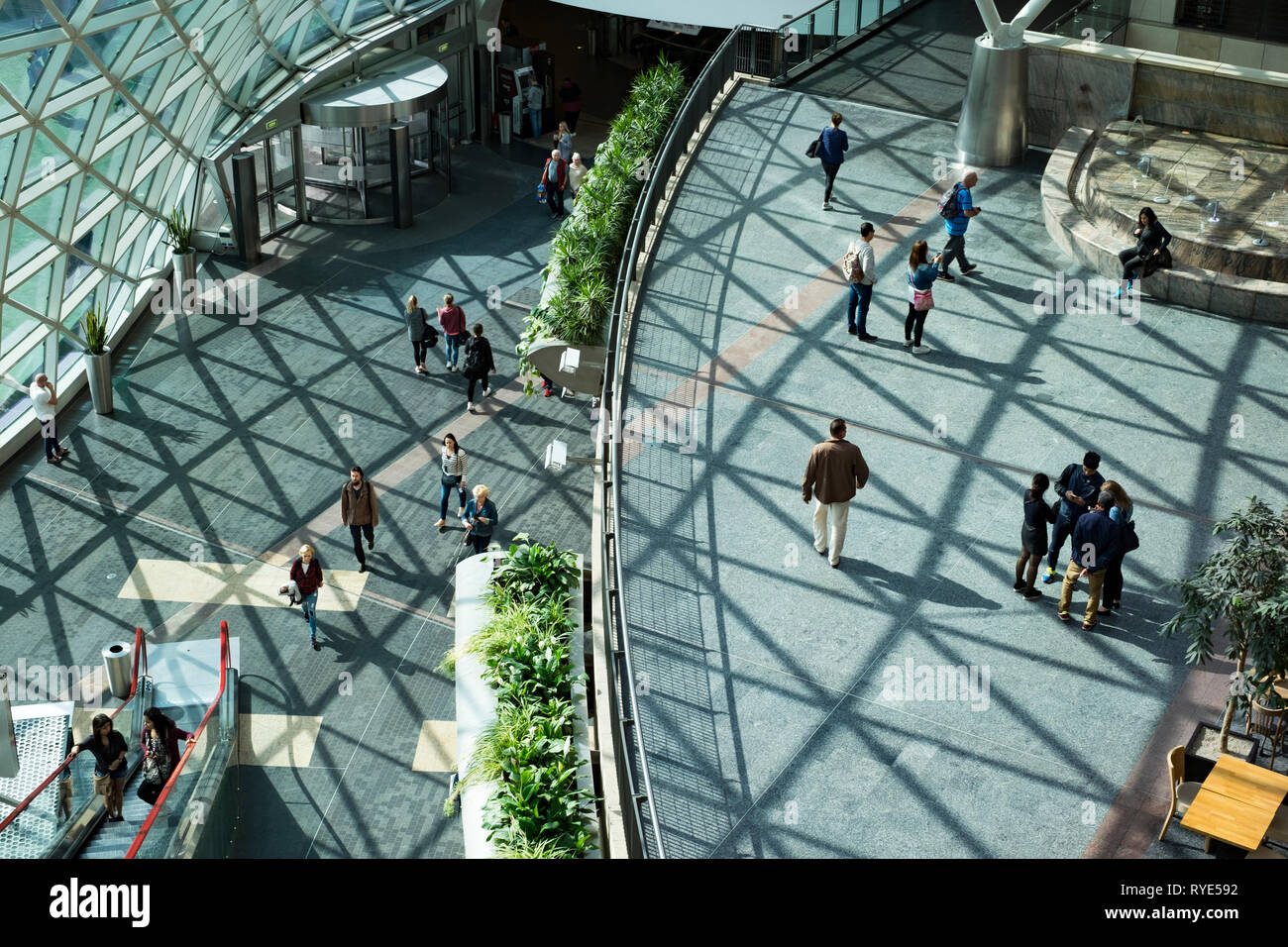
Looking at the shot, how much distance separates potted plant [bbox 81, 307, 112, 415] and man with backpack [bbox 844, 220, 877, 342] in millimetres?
12990

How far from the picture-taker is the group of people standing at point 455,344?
2334 centimetres

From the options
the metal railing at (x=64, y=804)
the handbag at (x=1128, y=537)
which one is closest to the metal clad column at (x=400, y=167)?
the metal railing at (x=64, y=804)

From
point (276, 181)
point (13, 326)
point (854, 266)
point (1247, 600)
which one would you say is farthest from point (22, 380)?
point (1247, 600)

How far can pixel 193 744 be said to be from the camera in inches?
608

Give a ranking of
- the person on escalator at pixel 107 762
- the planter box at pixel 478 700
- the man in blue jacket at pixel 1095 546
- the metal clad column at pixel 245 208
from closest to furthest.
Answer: the planter box at pixel 478 700, the man in blue jacket at pixel 1095 546, the person on escalator at pixel 107 762, the metal clad column at pixel 245 208

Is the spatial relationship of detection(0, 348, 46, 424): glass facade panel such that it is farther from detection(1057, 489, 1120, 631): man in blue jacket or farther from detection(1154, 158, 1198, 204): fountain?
detection(1154, 158, 1198, 204): fountain

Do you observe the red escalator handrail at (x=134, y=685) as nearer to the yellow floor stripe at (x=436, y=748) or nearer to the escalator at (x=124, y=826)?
the escalator at (x=124, y=826)

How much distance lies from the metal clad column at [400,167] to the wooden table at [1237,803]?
932 inches

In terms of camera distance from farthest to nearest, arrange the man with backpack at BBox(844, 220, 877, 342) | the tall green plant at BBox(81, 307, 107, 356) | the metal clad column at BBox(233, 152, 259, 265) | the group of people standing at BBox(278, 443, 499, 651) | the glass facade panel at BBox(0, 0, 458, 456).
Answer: the metal clad column at BBox(233, 152, 259, 265)
the tall green plant at BBox(81, 307, 107, 356)
the glass facade panel at BBox(0, 0, 458, 456)
the man with backpack at BBox(844, 220, 877, 342)
the group of people standing at BBox(278, 443, 499, 651)

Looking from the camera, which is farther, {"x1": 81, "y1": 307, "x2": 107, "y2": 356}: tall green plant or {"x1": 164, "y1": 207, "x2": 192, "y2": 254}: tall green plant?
{"x1": 164, "y1": 207, "x2": 192, "y2": 254}: tall green plant

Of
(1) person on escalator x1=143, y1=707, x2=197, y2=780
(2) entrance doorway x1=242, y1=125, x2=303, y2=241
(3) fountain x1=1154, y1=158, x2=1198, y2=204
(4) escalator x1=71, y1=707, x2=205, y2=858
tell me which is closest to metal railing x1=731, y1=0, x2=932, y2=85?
(3) fountain x1=1154, y1=158, x2=1198, y2=204

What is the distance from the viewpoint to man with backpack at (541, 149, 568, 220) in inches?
1220

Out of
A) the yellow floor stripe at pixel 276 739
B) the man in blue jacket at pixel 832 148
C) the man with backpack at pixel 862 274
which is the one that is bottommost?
the yellow floor stripe at pixel 276 739
